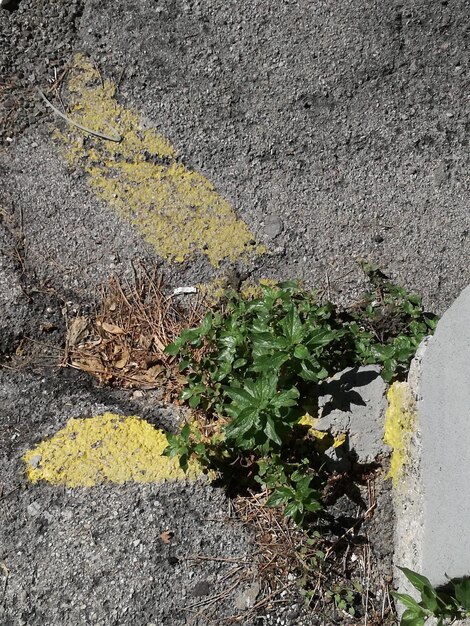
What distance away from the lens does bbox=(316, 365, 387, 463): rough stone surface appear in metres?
2.58

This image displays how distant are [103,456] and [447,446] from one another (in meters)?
1.40

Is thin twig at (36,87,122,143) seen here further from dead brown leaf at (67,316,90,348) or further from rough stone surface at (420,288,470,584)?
rough stone surface at (420,288,470,584)

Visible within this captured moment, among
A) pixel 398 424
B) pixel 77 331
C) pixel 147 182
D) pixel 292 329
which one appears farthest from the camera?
pixel 147 182

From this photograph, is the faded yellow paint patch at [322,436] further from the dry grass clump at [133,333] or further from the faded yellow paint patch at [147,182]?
the faded yellow paint patch at [147,182]

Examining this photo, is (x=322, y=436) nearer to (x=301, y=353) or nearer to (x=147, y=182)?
(x=301, y=353)

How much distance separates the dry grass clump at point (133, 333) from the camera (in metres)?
2.90

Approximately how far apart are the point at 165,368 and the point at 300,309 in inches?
27.7

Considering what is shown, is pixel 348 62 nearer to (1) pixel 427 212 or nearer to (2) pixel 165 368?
(1) pixel 427 212

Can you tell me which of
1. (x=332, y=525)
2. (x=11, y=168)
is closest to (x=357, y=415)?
(x=332, y=525)

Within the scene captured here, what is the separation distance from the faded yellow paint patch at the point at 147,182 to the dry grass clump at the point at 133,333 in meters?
0.22

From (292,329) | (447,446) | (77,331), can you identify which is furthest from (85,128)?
(447,446)

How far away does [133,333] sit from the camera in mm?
2955

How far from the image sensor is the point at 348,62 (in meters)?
2.96

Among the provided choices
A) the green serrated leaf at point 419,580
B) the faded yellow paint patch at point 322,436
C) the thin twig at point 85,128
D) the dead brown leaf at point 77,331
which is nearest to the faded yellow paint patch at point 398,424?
the faded yellow paint patch at point 322,436
